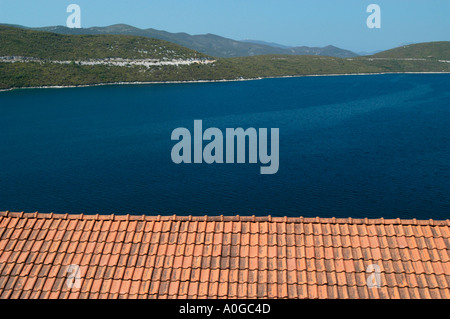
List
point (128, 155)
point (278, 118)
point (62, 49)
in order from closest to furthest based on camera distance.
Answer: point (128, 155), point (278, 118), point (62, 49)

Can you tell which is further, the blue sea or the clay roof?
the blue sea

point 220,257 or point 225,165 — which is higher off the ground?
point 220,257

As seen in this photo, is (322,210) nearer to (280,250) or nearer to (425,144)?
(280,250)

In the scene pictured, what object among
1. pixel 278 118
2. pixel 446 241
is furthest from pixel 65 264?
pixel 278 118

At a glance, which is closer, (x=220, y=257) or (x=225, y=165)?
(x=220, y=257)
